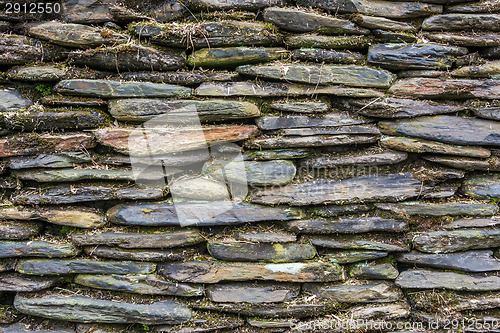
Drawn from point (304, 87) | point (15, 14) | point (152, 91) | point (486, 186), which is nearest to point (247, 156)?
point (304, 87)

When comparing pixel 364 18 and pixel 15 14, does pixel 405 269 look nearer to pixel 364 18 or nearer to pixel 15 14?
pixel 364 18

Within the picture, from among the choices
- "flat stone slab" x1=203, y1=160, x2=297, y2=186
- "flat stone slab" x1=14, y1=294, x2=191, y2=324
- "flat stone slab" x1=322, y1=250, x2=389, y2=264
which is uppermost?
"flat stone slab" x1=203, y1=160, x2=297, y2=186

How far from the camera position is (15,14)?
3.16 m

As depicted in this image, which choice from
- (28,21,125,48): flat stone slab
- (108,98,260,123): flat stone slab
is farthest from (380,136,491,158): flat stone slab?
(28,21,125,48): flat stone slab

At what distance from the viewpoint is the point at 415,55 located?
125 inches

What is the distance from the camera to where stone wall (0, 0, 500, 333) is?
3104mm

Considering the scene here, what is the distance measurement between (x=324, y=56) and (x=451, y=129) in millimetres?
1504

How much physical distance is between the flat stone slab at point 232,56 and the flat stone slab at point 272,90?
0.22 metres

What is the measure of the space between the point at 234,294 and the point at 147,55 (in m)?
2.60

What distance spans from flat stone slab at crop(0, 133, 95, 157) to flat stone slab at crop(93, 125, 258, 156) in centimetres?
27

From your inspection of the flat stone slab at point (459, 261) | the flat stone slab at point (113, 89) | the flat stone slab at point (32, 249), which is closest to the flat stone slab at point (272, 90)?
the flat stone slab at point (113, 89)

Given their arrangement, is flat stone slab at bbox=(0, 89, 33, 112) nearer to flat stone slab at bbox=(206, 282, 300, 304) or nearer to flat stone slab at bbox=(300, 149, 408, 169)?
flat stone slab at bbox=(206, 282, 300, 304)

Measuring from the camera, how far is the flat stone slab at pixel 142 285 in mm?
3119

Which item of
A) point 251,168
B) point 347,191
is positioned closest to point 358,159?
point 347,191
